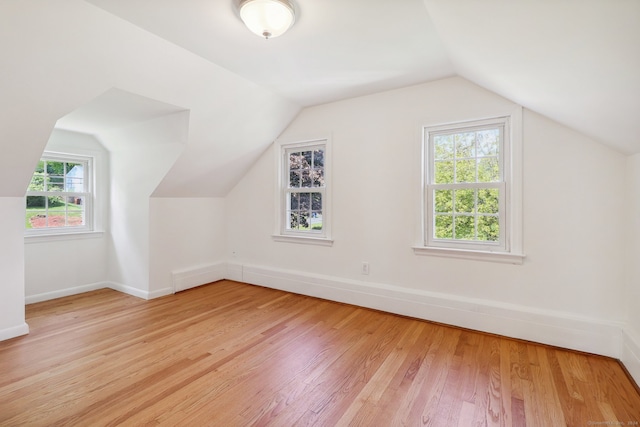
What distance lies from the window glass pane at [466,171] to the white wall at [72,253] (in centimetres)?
445

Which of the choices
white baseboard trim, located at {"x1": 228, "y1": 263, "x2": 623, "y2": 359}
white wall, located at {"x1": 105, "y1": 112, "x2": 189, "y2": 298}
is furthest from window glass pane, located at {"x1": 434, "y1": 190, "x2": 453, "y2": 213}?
white wall, located at {"x1": 105, "y1": 112, "x2": 189, "y2": 298}

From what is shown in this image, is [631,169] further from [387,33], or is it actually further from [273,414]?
[273,414]

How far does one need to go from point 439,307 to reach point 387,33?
246 centimetres

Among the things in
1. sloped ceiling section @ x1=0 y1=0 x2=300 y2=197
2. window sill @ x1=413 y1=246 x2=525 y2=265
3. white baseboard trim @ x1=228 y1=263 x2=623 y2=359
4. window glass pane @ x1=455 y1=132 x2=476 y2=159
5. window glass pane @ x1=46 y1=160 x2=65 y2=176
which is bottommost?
white baseboard trim @ x1=228 y1=263 x2=623 y2=359

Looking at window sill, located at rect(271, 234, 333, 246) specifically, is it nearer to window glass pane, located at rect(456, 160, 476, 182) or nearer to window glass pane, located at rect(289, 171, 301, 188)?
window glass pane, located at rect(289, 171, 301, 188)

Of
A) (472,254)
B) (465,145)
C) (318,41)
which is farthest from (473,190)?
(318,41)

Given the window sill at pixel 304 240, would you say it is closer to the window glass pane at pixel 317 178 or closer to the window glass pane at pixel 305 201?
the window glass pane at pixel 305 201

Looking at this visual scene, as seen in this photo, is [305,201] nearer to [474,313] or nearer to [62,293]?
[474,313]

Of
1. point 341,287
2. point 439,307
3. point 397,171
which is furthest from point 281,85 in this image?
point 439,307

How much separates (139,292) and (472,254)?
151 inches

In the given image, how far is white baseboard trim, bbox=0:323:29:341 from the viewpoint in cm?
254

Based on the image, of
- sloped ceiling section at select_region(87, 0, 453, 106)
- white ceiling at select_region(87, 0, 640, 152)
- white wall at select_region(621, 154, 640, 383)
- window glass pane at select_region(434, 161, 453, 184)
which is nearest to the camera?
white ceiling at select_region(87, 0, 640, 152)

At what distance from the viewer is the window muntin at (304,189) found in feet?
12.6

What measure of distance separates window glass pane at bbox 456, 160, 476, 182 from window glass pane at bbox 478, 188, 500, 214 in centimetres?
16
